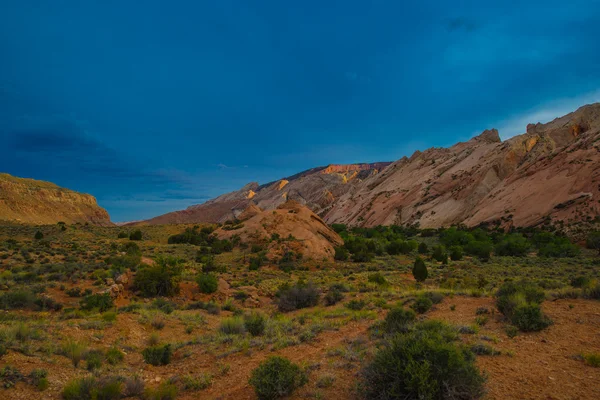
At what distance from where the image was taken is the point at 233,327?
10.7 metres

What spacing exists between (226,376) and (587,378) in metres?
7.09

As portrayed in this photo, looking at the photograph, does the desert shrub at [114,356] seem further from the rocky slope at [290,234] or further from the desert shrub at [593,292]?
the rocky slope at [290,234]

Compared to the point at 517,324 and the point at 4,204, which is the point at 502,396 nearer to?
the point at 517,324

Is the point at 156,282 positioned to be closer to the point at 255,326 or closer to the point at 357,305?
the point at 255,326

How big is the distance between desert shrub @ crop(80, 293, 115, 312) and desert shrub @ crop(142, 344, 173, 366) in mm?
6359

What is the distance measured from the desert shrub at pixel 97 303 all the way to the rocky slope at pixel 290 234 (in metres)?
17.4

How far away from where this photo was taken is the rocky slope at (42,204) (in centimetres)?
7600

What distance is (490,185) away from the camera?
2510 inches

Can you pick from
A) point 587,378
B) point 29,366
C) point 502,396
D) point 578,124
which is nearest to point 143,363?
point 29,366

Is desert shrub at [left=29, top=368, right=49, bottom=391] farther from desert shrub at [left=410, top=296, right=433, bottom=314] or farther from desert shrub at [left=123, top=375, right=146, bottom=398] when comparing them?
desert shrub at [left=410, top=296, right=433, bottom=314]

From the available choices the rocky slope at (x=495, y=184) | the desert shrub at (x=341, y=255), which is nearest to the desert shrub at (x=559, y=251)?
the rocky slope at (x=495, y=184)

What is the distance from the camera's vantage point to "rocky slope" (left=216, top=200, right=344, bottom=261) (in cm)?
3183

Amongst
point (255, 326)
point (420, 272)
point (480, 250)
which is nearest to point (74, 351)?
point (255, 326)

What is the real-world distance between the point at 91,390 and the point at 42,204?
107 metres
